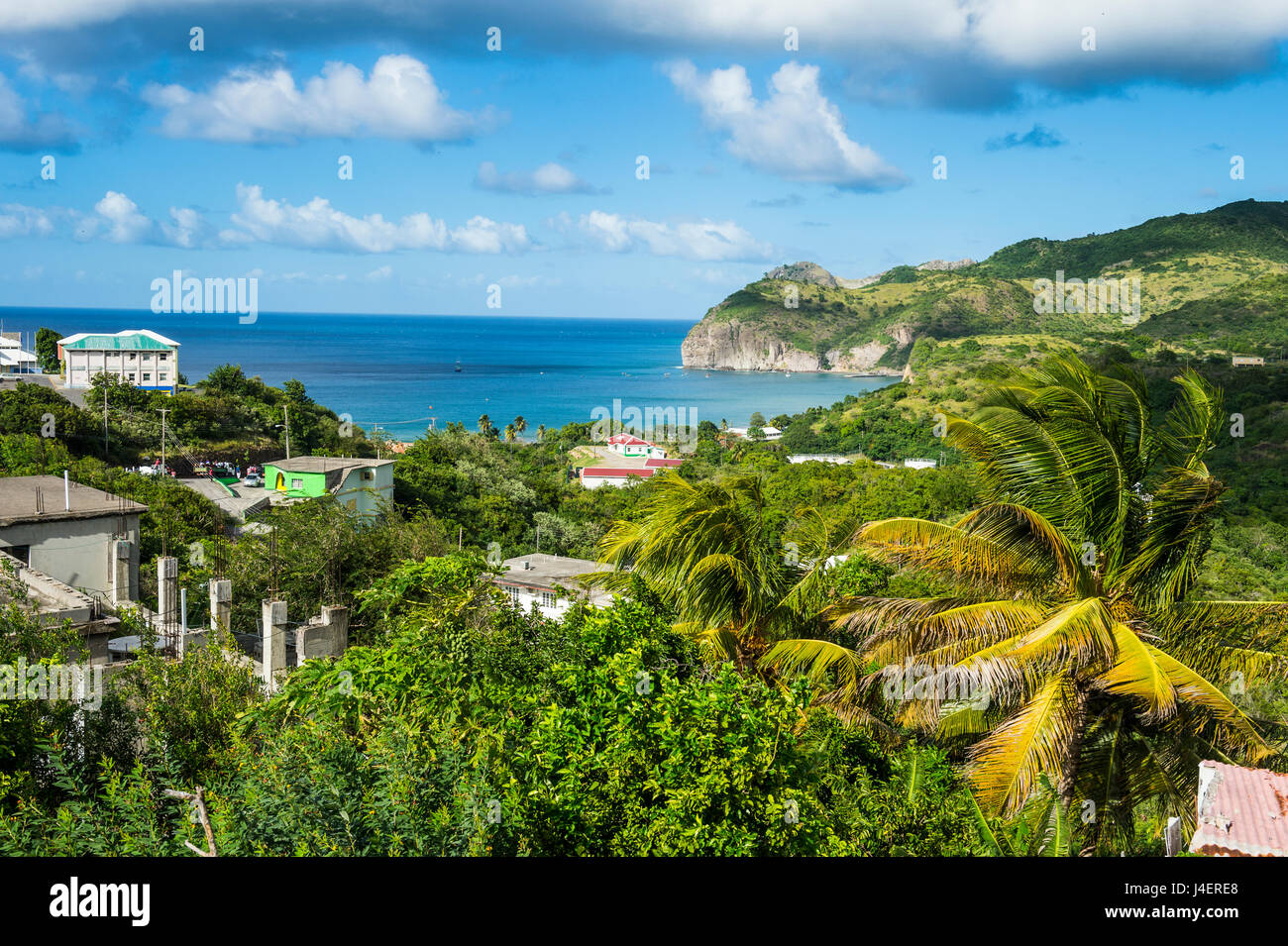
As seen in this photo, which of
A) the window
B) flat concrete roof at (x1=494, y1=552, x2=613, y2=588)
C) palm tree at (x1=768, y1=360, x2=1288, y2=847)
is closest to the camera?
palm tree at (x1=768, y1=360, x2=1288, y2=847)

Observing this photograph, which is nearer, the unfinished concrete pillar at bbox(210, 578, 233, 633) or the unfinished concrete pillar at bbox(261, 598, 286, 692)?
the unfinished concrete pillar at bbox(261, 598, 286, 692)

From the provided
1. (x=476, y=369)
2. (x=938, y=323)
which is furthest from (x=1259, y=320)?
(x=476, y=369)

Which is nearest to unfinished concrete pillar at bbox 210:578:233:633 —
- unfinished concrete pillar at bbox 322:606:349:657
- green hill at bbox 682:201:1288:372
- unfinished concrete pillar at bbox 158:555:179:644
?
unfinished concrete pillar at bbox 322:606:349:657

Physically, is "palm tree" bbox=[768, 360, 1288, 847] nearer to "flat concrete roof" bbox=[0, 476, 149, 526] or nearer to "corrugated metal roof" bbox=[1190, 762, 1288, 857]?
"corrugated metal roof" bbox=[1190, 762, 1288, 857]

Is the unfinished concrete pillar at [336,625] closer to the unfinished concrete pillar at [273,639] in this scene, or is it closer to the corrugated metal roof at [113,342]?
the unfinished concrete pillar at [273,639]

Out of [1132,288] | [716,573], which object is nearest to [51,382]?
[716,573]

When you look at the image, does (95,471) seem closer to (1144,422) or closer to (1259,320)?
(1144,422)
